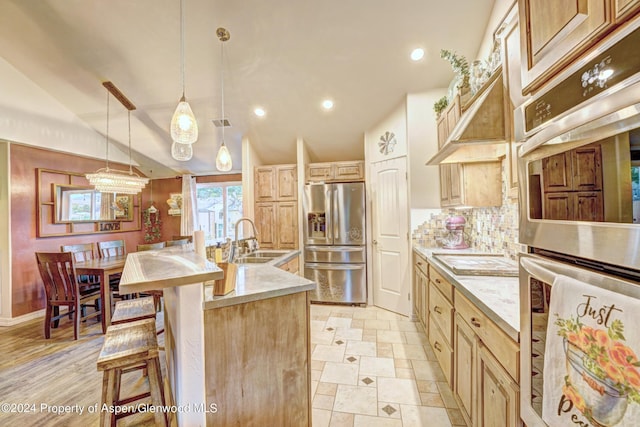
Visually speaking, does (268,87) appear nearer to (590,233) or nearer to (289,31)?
(289,31)

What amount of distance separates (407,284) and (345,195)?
151 centimetres

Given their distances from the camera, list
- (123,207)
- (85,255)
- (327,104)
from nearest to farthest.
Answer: (327,104), (85,255), (123,207)

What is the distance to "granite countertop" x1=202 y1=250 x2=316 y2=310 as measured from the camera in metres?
1.34

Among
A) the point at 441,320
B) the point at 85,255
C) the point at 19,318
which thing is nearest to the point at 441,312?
the point at 441,320

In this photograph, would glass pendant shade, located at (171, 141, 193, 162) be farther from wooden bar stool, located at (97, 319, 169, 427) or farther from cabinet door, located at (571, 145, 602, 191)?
cabinet door, located at (571, 145, 602, 191)

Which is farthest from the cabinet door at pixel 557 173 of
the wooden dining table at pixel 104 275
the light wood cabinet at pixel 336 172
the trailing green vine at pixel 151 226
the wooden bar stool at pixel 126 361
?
the trailing green vine at pixel 151 226

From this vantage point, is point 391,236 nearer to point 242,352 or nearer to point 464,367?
point 464,367

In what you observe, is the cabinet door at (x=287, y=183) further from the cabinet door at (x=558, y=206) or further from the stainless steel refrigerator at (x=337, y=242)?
the cabinet door at (x=558, y=206)

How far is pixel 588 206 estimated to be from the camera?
0.66 m

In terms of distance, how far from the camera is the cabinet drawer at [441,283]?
72.2 inches

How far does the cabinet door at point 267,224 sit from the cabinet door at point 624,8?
4061 mm

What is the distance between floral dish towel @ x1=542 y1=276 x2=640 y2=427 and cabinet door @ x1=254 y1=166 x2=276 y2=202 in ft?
13.1

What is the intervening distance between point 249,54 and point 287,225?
2.43 m

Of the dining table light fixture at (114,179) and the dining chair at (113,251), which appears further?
the dining chair at (113,251)
